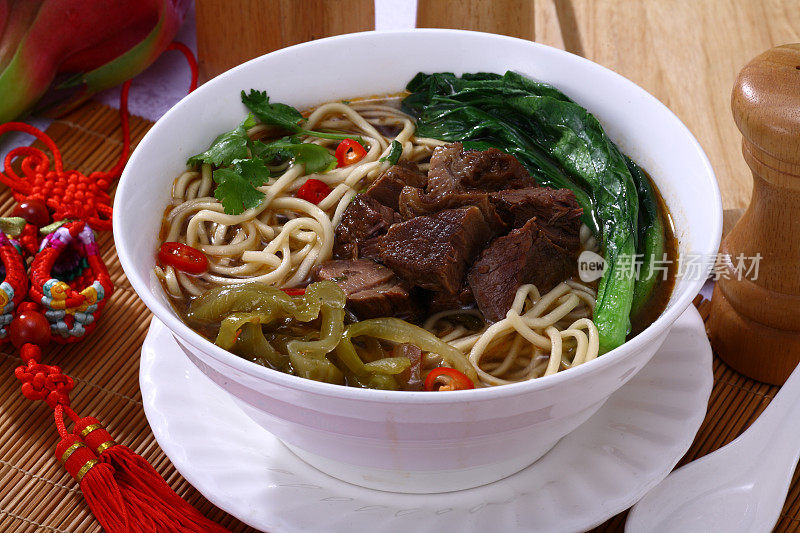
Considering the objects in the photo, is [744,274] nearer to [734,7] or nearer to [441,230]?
[441,230]

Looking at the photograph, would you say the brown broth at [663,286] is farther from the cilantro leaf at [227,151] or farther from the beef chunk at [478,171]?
the cilantro leaf at [227,151]

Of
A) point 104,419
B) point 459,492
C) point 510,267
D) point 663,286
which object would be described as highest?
point 510,267

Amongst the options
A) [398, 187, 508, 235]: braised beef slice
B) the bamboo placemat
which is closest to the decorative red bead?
the bamboo placemat

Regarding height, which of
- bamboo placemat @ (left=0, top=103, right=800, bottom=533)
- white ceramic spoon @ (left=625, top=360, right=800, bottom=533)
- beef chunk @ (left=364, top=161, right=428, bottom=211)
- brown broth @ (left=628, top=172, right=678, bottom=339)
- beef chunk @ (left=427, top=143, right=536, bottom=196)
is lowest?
bamboo placemat @ (left=0, top=103, right=800, bottom=533)

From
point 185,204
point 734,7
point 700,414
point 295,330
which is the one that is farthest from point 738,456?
point 734,7

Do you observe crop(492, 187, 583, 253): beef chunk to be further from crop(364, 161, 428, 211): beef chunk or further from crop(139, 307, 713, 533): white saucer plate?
crop(139, 307, 713, 533): white saucer plate

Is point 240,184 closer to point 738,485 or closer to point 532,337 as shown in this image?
point 532,337

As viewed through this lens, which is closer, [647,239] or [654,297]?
[654,297]

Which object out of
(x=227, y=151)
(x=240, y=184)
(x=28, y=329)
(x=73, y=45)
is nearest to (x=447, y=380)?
(x=240, y=184)
